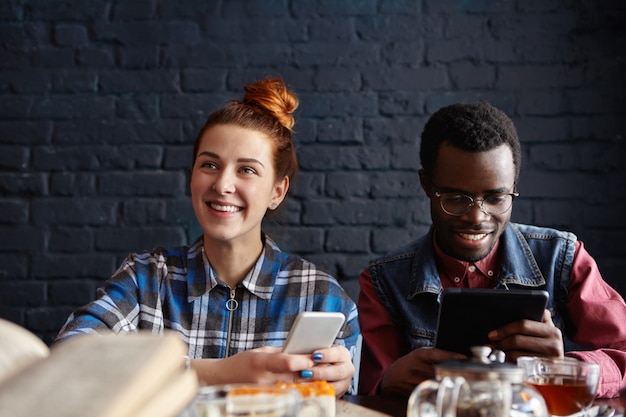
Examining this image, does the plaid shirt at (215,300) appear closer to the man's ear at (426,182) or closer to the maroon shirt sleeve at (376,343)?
the maroon shirt sleeve at (376,343)

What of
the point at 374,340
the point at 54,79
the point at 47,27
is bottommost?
the point at 374,340

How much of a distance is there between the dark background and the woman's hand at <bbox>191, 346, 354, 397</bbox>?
98cm

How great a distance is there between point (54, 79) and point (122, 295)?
105cm

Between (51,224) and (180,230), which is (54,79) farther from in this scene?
(180,230)

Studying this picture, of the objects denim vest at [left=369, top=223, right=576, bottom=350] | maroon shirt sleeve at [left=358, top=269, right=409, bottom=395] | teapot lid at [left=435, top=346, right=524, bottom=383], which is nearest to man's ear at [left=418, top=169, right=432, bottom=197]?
denim vest at [left=369, top=223, right=576, bottom=350]

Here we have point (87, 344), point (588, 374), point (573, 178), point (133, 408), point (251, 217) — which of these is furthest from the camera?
point (573, 178)

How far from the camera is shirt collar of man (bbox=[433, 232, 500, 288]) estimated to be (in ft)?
5.87

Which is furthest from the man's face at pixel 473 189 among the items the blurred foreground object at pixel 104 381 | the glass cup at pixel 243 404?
the blurred foreground object at pixel 104 381

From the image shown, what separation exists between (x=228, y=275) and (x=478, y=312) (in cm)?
71

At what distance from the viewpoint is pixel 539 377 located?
105 cm

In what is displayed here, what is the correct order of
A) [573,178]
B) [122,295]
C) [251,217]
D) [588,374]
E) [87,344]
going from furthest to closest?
→ [573,178], [251,217], [122,295], [588,374], [87,344]

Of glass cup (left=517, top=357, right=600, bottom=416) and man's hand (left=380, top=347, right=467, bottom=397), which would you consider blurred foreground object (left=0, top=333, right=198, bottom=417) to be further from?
man's hand (left=380, top=347, right=467, bottom=397)

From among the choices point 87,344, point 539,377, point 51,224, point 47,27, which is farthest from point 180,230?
point 87,344

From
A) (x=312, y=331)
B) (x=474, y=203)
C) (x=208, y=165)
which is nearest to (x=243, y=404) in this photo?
(x=312, y=331)
